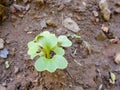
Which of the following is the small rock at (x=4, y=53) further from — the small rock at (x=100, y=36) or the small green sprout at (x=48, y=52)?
the small rock at (x=100, y=36)

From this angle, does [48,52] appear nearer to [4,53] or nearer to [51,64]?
[51,64]

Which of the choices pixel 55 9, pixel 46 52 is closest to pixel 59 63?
pixel 46 52

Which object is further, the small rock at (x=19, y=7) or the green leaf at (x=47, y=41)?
the small rock at (x=19, y=7)

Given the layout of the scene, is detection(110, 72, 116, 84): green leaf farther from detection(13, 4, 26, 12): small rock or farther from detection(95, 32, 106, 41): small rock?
detection(13, 4, 26, 12): small rock

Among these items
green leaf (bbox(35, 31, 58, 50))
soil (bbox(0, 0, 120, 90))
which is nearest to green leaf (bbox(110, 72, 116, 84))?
soil (bbox(0, 0, 120, 90))

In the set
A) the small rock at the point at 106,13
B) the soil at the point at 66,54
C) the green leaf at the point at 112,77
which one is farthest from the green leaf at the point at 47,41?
the small rock at the point at 106,13

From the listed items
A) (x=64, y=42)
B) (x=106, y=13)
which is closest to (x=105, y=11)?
(x=106, y=13)
